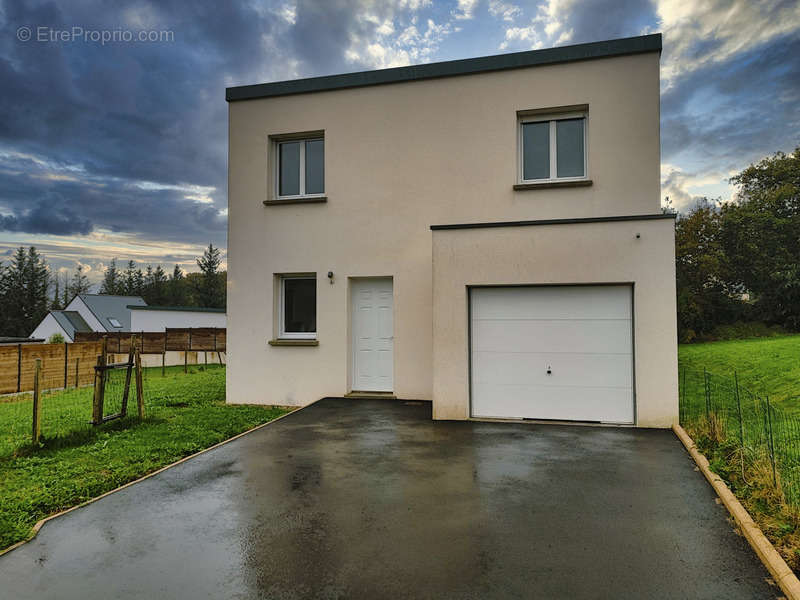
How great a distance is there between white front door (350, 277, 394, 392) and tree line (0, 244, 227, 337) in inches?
1881

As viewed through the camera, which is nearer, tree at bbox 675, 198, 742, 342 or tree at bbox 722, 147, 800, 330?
tree at bbox 675, 198, 742, 342

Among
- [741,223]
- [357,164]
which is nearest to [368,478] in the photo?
[357,164]

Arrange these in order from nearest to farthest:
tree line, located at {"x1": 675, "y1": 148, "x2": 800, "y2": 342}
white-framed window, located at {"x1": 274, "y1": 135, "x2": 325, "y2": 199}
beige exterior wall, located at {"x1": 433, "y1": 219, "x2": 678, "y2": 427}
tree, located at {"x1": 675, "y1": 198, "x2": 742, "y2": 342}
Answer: beige exterior wall, located at {"x1": 433, "y1": 219, "x2": 678, "y2": 427} → white-framed window, located at {"x1": 274, "y1": 135, "x2": 325, "y2": 199} → tree, located at {"x1": 675, "y1": 198, "x2": 742, "y2": 342} → tree line, located at {"x1": 675, "y1": 148, "x2": 800, "y2": 342}

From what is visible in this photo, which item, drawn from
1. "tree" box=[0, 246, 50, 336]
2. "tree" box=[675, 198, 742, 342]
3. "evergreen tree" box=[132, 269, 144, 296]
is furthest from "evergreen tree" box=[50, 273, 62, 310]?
"tree" box=[675, 198, 742, 342]

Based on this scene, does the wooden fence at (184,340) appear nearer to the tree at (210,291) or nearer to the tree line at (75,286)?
the tree at (210,291)

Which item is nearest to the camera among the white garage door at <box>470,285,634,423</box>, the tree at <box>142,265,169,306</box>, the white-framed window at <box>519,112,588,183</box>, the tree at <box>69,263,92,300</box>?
the white garage door at <box>470,285,634,423</box>

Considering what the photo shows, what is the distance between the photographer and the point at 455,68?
369 inches

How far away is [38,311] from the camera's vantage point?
50.8 meters

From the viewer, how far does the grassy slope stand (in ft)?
33.6

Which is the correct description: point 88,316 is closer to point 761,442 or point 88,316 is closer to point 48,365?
point 48,365

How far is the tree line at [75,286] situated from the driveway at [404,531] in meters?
52.4

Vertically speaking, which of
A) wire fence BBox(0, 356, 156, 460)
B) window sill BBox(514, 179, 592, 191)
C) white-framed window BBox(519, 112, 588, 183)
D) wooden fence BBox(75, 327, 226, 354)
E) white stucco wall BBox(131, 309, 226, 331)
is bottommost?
wire fence BBox(0, 356, 156, 460)

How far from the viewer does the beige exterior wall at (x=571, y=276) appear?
23.5 ft

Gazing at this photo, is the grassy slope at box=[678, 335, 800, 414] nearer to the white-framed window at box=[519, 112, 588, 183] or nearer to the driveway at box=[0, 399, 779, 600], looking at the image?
the white-framed window at box=[519, 112, 588, 183]
